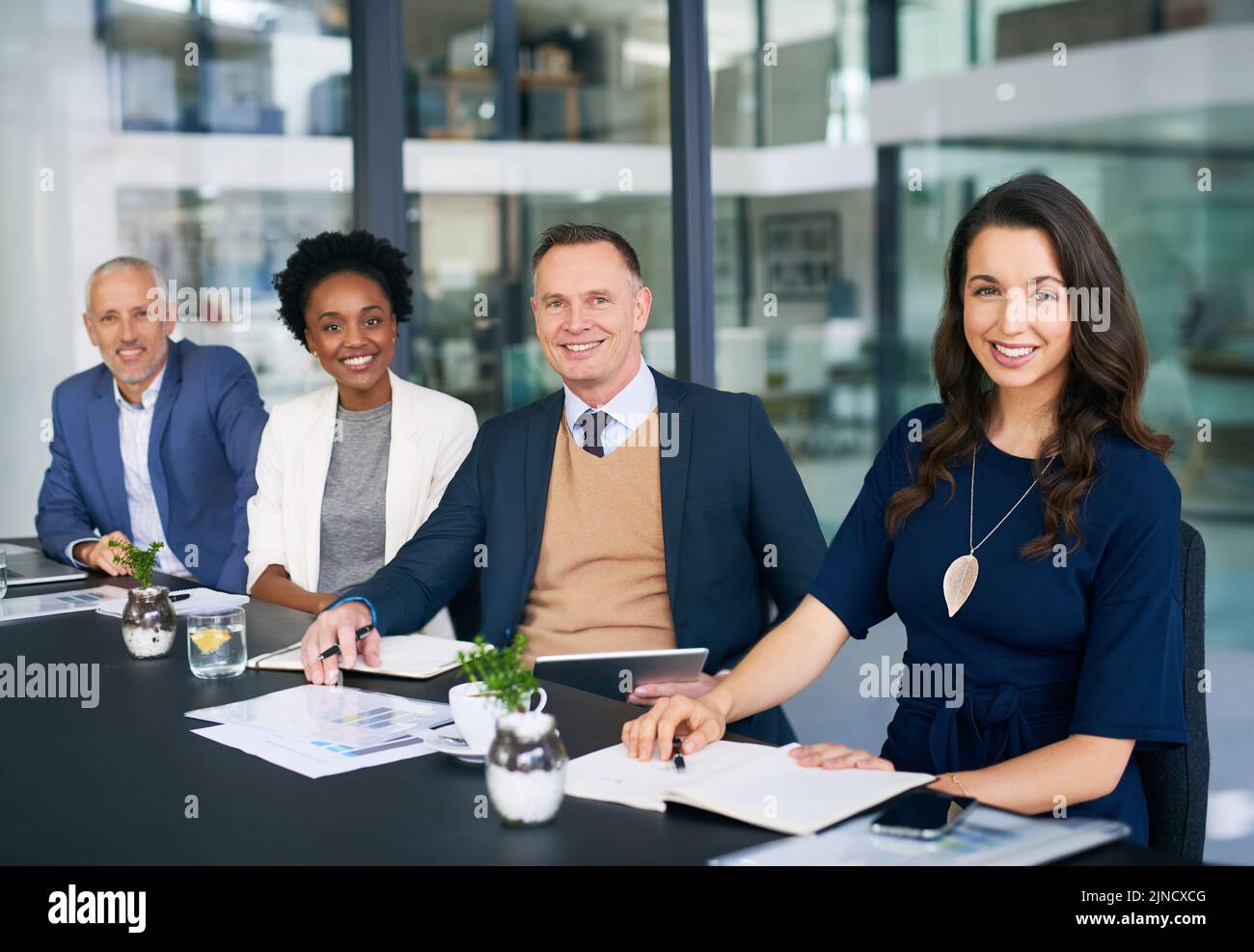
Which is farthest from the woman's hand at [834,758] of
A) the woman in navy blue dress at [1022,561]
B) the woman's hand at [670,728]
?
the woman's hand at [670,728]

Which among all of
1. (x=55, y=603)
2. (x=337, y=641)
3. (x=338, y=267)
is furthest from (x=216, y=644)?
(x=338, y=267)

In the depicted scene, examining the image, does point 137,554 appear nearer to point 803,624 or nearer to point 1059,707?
point 803,624

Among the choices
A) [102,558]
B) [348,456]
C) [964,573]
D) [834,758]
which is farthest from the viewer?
[348,456]

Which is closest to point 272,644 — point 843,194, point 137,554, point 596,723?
point 137,554

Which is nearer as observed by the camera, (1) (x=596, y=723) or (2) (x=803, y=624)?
(1) (x=596, y=723)

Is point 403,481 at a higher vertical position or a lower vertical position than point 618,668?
higher

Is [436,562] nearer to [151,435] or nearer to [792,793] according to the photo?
[792,793]

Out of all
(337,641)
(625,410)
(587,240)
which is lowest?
(337,641)

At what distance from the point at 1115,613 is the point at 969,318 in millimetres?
508

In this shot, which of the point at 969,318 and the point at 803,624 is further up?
the point at 969,318

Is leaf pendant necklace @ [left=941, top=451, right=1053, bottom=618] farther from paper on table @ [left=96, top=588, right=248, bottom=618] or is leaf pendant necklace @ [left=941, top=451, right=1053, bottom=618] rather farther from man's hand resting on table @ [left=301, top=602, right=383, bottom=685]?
paper on table @ [left=96, top=588, right=248, bottom=618]

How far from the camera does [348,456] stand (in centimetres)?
329

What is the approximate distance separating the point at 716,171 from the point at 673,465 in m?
2.88
